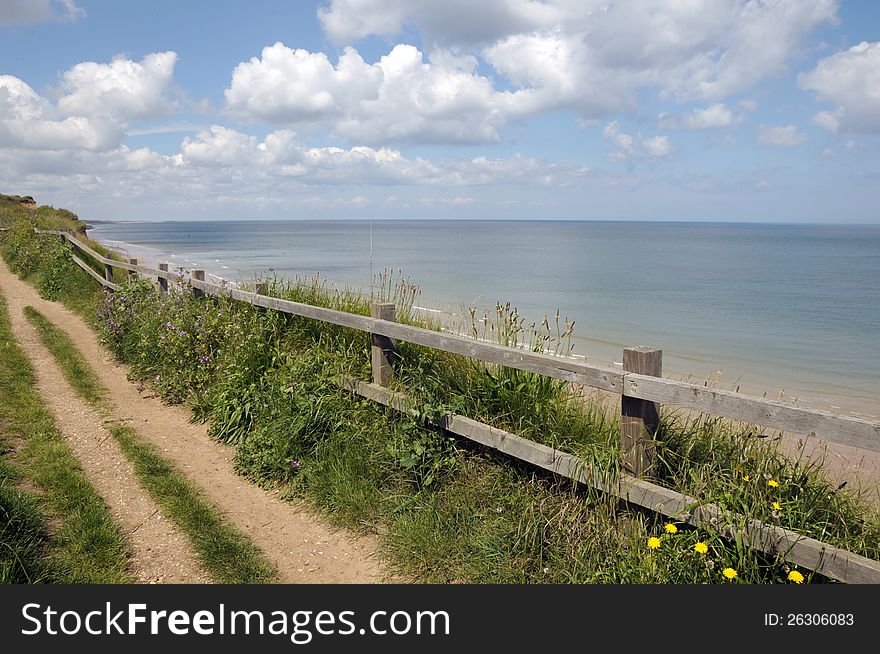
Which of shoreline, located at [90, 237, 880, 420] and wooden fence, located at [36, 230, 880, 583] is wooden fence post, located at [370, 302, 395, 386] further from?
shoreline, located at [90, 237, 880, 420]

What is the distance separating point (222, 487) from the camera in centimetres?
610

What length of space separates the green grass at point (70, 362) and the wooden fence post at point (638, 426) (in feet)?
22.5

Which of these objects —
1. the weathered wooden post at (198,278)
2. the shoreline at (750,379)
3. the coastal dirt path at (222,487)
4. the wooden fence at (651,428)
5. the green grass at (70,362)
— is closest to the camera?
the wooden fence at (651,428)

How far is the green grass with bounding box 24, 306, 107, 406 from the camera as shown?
873 centimetres

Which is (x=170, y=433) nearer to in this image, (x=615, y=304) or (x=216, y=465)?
(x=216, y=465)

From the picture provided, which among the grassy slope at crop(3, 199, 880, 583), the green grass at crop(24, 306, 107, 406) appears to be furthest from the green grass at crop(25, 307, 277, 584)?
the grassy slope at crop(3, 199, 880, 583)

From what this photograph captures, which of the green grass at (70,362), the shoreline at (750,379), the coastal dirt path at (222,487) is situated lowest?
the shoreline at (750,379)

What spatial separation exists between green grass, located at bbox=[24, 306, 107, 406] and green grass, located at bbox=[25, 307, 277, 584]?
39 centimetres

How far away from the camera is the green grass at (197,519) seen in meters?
4.68

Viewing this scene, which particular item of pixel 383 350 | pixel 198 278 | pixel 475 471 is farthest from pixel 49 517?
pixel 198 278

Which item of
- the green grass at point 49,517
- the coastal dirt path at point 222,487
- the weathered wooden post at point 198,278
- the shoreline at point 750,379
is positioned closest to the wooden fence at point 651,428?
the coastal dirt path at point 222,487

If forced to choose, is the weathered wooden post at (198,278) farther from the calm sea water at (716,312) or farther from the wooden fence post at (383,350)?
the wooden fence post at (383,350)

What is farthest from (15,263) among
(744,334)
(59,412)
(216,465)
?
(744,334)

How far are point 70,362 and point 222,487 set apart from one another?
5.56 metres
